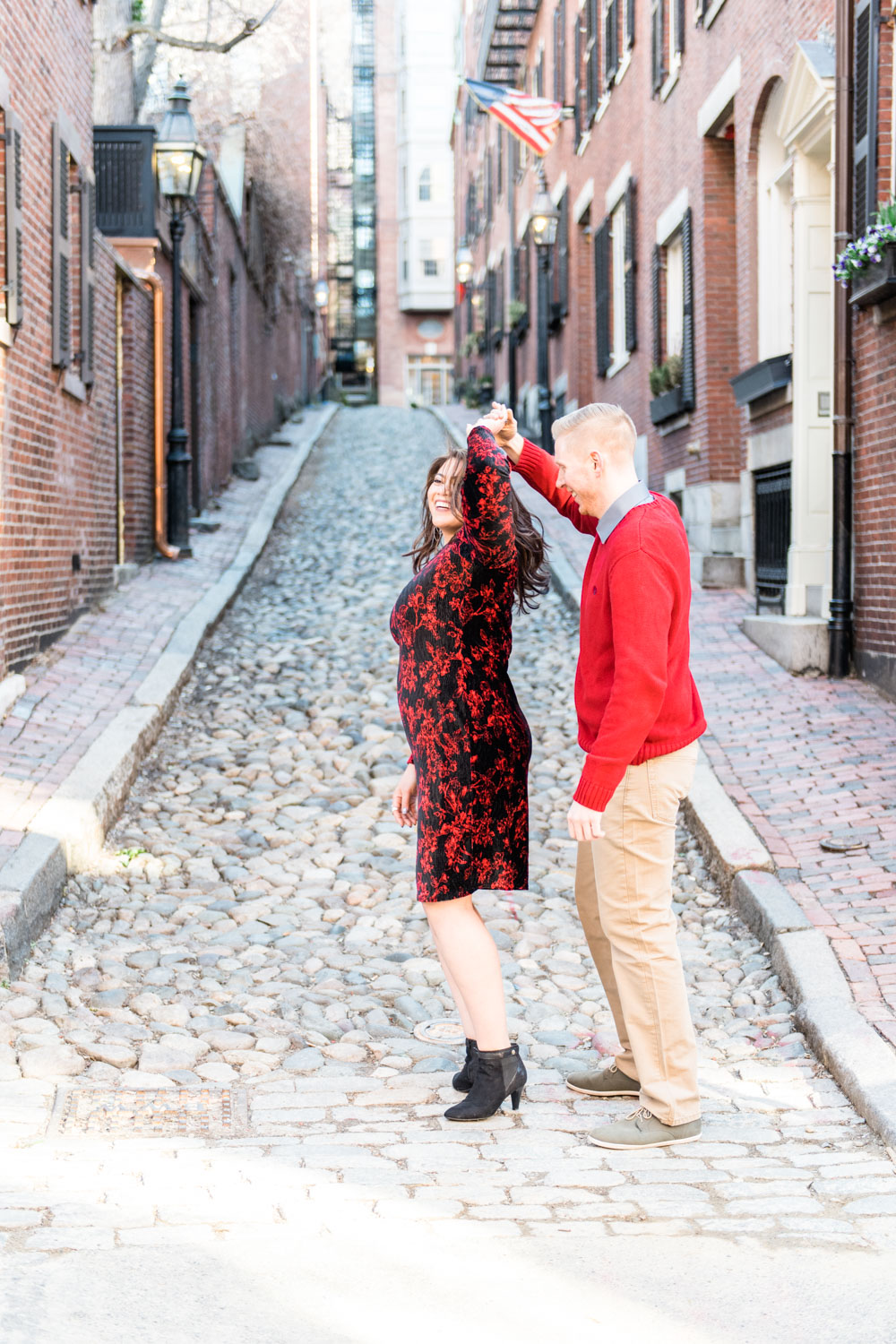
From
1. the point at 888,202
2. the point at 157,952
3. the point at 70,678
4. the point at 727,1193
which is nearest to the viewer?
the point at 727,1193

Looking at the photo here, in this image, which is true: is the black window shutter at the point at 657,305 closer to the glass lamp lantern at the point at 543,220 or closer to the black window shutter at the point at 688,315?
the black window shutter at the point at 688,315

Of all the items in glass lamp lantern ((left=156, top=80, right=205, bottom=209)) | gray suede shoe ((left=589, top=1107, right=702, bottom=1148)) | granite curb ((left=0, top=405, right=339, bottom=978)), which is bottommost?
gray suede shoe ((left=589, top=1107, right=702, bottom=1148))

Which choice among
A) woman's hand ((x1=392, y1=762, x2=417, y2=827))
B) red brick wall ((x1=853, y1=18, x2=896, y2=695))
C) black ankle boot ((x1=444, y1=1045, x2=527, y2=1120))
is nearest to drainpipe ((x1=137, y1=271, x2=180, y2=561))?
red brick wall ((x1=853, y1=18, x2=896, y2=695))

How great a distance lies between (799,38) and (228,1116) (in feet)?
29.6

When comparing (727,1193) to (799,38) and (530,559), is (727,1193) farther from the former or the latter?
(799,38)

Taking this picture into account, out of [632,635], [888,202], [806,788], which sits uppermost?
[888,202]

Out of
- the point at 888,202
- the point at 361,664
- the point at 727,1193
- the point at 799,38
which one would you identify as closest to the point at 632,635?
the point at 727,1193

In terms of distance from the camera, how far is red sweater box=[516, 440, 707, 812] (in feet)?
11.0

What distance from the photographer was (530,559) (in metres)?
3.73

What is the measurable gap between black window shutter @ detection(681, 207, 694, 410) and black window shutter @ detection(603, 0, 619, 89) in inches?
186

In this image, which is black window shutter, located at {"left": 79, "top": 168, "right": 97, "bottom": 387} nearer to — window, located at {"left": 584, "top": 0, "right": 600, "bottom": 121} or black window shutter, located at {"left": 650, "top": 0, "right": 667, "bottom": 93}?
black window shutter, located at {"left": 650, "top": 0, "right": 667, "bottom": 93}

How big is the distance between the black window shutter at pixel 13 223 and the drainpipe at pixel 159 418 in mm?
5644

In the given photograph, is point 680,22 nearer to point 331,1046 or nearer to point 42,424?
point 42,424

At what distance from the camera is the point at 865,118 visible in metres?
8.39
